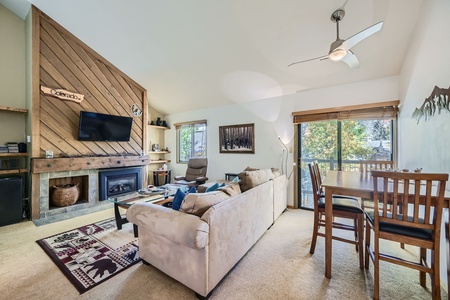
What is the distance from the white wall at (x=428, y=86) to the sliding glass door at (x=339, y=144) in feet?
1.52

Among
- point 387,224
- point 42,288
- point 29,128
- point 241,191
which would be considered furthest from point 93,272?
point 29,128

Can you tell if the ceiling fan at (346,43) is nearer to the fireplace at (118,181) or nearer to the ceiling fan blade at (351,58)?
the ceiling fan blade at (351,58)

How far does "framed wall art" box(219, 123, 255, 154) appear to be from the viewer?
4.64 metres

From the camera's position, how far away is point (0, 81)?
3.43 metres

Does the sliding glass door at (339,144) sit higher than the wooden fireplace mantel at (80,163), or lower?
higher

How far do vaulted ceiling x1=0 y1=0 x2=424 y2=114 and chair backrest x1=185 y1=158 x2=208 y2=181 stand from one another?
6.07ft

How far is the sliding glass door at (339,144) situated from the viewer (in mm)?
3329

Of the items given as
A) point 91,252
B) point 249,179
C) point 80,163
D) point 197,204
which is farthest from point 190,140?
point 197,204

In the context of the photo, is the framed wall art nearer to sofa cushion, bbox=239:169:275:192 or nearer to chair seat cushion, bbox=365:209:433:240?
sofa cushion, bbox=239:169:275:192

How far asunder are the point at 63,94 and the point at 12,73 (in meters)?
0.94

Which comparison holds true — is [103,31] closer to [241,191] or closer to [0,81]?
[0,81]

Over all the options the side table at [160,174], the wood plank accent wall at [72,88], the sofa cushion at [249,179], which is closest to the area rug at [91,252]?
the sofa cushion at [249,179]

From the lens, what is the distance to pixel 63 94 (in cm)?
369

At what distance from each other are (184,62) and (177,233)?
132 inches
